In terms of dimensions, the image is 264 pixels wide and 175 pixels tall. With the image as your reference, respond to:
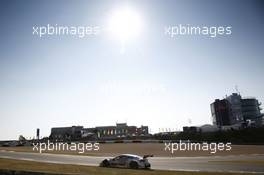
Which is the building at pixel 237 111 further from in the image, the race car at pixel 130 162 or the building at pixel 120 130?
the race car at pixel 130 162

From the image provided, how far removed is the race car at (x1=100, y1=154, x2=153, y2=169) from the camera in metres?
22.4

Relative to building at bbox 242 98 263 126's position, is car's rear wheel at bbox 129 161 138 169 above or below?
below

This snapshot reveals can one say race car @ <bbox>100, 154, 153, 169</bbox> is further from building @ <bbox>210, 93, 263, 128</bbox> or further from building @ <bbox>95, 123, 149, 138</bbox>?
building @ <bbox>95, 123, 149, 138</bbox>

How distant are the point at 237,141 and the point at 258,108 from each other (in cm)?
11198

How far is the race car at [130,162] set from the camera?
2236 cm

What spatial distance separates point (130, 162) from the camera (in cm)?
2284

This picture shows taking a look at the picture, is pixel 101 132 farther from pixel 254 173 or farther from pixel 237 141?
pixel 254 173

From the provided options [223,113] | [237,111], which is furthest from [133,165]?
[237,111]

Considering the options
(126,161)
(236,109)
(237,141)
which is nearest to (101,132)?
(236,109)

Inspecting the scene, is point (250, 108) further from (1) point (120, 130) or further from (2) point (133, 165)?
(2) point (133, 165)

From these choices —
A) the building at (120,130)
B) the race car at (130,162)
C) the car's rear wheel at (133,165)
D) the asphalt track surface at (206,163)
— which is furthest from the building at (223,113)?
the car's rear wheel at (133,165)

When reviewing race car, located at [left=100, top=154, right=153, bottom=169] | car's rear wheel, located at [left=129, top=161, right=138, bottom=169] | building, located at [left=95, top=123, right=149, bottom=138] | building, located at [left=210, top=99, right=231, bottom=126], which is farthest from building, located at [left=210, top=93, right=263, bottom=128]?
car's rear wheel, located at [left=129, top=161, right=138, bottom=169]

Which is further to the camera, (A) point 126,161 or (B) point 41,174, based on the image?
(A) point 126,161

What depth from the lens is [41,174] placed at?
15.1m
